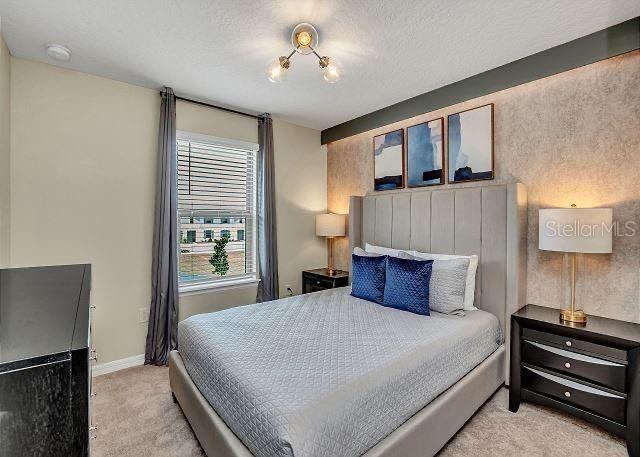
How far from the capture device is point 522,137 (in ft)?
8.34

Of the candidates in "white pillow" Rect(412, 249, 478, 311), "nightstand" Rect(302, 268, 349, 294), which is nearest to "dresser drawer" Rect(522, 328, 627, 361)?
"white pillow" Rect(412, 249, 478, 311)

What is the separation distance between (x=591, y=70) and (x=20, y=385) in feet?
11.0

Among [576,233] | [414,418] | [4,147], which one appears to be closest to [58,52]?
[4,147]

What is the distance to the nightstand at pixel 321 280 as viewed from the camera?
3574mm

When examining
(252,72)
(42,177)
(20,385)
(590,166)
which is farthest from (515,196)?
(42,177)

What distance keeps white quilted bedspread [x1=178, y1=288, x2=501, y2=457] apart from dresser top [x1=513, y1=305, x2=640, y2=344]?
0.91 feet

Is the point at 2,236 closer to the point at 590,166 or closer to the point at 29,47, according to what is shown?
the point at 29,47

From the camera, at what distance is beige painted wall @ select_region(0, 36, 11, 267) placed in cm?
212

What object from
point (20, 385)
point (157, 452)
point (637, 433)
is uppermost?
point (20, 385)

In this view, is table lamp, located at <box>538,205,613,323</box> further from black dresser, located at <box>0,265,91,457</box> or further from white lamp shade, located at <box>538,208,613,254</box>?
black dresser, located at <box>0,265,91,457</box>

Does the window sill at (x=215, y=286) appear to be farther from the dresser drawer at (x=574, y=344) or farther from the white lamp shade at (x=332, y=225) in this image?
the dresser drawer at (x=574, y=344)

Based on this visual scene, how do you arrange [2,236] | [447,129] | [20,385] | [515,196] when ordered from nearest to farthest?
[20,385] → [2,236] → [515,196] → [447,129]

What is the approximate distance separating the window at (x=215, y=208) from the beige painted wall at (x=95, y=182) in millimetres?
223

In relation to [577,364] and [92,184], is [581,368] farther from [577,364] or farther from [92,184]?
[92,184]
